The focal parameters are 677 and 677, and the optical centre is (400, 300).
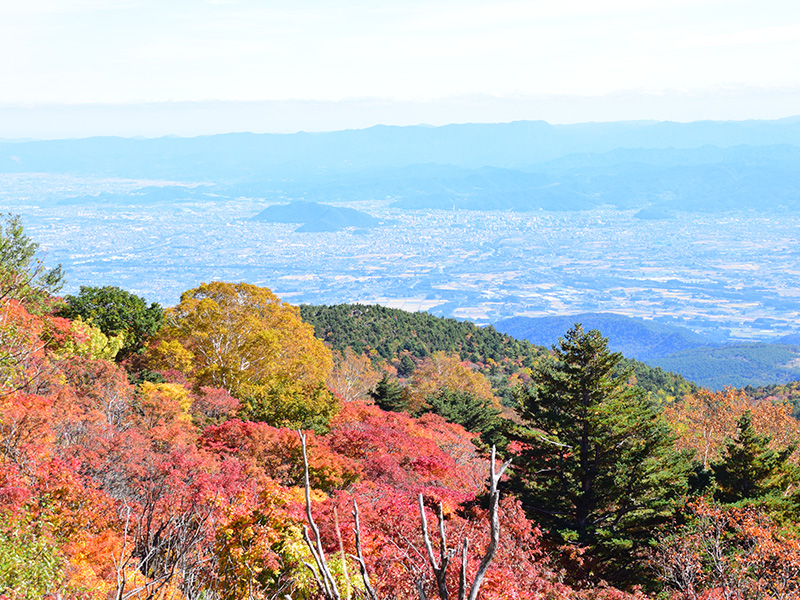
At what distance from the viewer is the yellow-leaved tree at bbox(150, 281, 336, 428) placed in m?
31.5

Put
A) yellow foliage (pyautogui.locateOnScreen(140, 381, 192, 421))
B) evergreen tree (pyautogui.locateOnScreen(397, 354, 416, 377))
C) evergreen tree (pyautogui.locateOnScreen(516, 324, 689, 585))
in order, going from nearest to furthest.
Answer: evergreen tree (pyautogui.locateOnScreen(516, 324, 689, 585)) < yellow foliage (pyautogui.locateOnScreen(140, 381, 192, 421)) < evergreen tree (pyautogui.locateOnScreen(397, 354, 416, 377))

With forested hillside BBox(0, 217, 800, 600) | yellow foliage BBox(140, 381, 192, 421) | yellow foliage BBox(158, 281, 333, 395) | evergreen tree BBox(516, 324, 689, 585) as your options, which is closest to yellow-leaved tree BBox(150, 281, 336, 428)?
yellow foliage BBox(158, 281, 333, 395)

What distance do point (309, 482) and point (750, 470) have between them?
1331 centimetres

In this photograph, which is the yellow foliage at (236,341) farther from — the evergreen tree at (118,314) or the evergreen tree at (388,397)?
the evergreen tree at (388,397)

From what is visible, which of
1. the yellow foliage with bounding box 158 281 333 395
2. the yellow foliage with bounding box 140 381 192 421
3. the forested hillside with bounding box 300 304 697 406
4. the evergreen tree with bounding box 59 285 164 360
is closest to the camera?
the yellow foliage with bounding box 140 381 192 421

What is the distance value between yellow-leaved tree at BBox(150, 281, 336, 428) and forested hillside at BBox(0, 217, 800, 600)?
0.35ft

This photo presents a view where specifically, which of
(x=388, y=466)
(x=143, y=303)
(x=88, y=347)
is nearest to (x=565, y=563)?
(x=388, y=466)

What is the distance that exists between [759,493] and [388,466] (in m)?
11.1

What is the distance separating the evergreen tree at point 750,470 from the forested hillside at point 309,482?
6 cm

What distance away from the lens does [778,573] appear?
45.9 ft

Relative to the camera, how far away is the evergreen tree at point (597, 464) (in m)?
17.9

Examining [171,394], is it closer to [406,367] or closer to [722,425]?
[722,425]

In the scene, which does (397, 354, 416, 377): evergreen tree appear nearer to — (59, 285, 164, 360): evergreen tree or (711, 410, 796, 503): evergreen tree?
(59, 285, 164, 360): evergreen tree

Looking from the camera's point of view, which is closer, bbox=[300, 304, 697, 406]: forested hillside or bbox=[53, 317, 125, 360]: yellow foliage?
bbox=[53, 317, 125, 360]: yellow foliage
